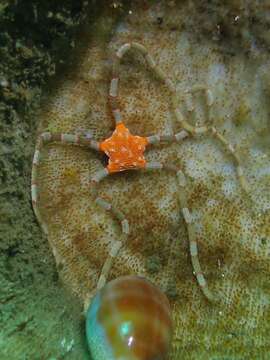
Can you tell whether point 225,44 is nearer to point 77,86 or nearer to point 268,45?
point 268,45

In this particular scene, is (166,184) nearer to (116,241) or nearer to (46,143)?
(116,241)

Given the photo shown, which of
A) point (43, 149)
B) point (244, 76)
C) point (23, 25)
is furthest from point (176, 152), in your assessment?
point (23, 25)

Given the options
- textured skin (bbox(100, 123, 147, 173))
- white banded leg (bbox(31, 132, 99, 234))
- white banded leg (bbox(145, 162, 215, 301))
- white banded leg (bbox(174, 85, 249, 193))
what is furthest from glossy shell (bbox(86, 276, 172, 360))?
white banded leg (bbox(174, 85, 249, 193))

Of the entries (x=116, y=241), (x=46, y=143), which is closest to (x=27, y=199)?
(x=46, y=143)

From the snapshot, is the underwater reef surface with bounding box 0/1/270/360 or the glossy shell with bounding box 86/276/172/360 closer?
the glossy shell with bounding box 86/276/172/360

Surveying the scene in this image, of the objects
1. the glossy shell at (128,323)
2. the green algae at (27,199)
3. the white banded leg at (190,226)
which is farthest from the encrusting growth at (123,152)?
the glossy shell at (128,323)

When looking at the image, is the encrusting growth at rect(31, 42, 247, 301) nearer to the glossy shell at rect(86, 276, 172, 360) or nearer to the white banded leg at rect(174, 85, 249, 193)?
the white banded leg at rect(174, 85, 249, 193)

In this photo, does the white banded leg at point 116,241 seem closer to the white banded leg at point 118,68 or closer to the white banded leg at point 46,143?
the white banded leg at point 46,143
